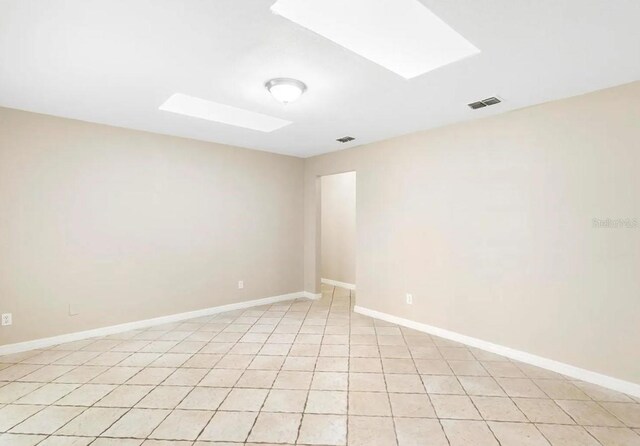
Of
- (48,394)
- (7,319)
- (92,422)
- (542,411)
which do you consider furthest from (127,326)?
(542,411)

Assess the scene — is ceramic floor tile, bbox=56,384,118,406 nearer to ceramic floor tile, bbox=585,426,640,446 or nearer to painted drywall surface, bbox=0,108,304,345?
painted drywall surface, bbox=0,108,304,345

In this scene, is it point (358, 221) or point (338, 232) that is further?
point (338, 232)

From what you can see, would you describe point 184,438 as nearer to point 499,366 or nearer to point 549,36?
point 499,366

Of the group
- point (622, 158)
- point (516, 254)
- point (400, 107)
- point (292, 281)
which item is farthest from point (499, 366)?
point (292, 281)

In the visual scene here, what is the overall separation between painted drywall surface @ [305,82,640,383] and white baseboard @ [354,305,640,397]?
0.17 feet

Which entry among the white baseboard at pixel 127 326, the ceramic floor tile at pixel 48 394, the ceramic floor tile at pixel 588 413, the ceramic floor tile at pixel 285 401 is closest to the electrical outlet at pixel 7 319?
the white baseboard at pixel 127 326

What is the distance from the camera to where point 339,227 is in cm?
636

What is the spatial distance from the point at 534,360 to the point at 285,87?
321cm

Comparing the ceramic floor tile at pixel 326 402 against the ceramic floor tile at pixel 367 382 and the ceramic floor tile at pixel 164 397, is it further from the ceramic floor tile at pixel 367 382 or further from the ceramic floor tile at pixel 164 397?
the ceramic floor tile at pixel 164 397

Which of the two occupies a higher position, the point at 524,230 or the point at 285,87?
the point at 285,87

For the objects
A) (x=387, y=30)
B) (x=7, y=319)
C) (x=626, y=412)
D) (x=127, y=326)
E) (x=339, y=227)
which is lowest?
(x=626, y=412)

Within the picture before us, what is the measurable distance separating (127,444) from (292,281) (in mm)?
3575

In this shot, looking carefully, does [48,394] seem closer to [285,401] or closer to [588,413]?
[285,401]

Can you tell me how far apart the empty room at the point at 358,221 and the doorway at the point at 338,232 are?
1535 millimetres
